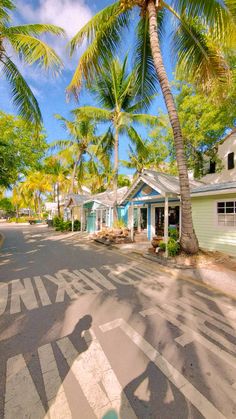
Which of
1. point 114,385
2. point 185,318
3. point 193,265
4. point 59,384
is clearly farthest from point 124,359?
point 193,265

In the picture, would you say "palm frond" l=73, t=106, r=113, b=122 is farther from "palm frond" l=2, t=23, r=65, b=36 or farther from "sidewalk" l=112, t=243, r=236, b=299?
"sidewalk" l=112, t=243, r=236, b=299

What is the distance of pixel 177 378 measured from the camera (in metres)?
2.43

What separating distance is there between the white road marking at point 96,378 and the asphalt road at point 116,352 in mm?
11

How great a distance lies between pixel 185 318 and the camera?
3816 mm

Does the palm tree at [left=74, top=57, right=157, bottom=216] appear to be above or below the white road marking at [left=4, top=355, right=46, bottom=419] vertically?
above

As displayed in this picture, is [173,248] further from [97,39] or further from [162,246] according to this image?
[97,39]

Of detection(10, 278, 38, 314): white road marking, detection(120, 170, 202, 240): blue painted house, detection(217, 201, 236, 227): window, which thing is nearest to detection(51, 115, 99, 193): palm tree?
detection(120, 170, 202, 240): blue painted house

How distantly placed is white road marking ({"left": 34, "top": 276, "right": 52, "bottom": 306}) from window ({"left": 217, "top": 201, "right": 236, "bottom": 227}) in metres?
8.13

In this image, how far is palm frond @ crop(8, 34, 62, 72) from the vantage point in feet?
24.0

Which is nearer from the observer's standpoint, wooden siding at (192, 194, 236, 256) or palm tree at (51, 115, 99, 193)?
wooden siding at (192, 194, 236, 256)

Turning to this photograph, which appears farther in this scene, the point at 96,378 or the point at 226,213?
the point at 226,213

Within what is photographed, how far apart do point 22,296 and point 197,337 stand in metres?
3.96

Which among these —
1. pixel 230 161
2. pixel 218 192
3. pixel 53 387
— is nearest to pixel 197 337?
pixel 53 387

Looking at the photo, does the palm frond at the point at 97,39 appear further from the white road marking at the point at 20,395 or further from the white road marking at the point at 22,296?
the white road marking at the point at 20,395
